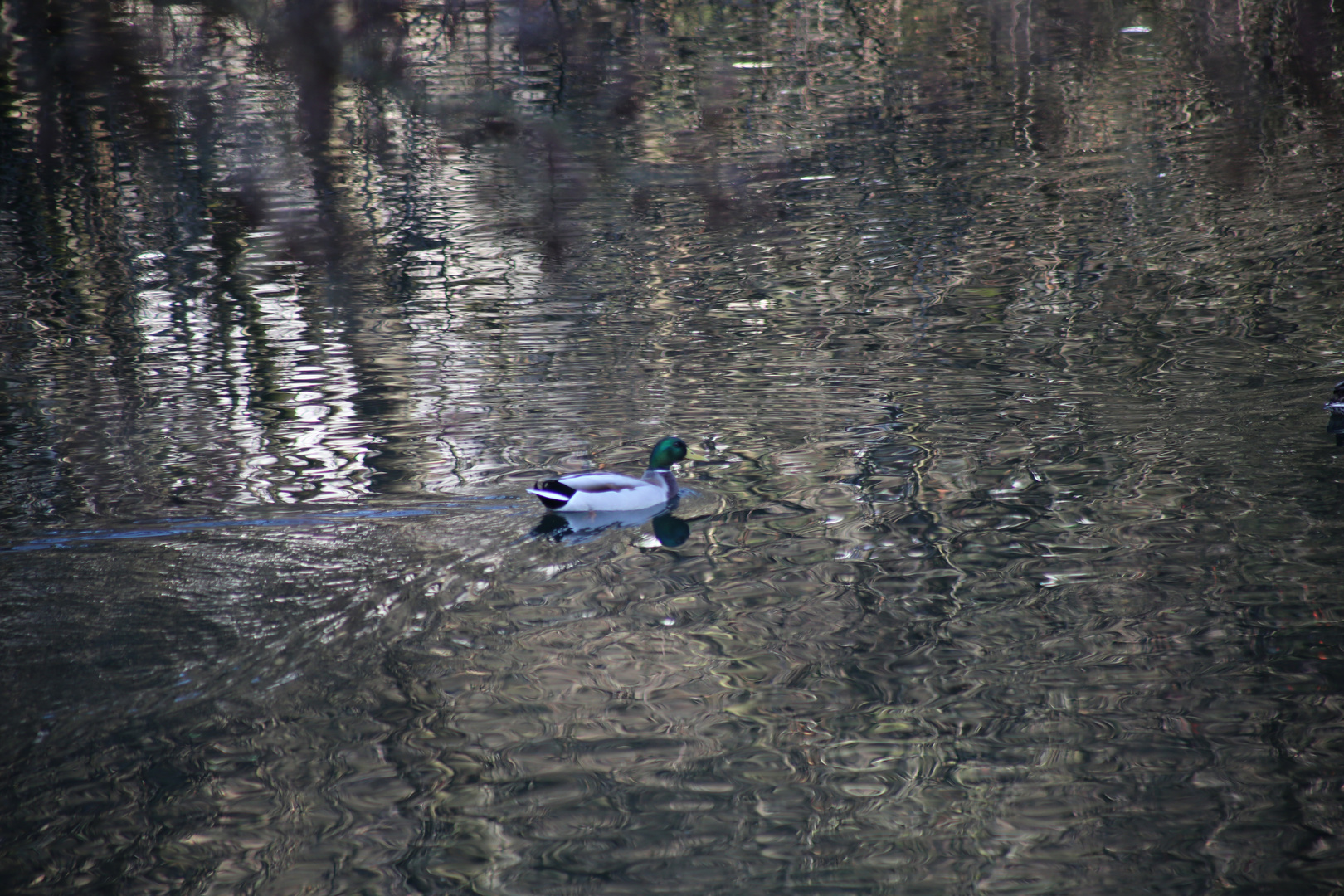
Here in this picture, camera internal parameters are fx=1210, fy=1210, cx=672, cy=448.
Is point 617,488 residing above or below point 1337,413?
below

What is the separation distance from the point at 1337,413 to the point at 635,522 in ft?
13.9

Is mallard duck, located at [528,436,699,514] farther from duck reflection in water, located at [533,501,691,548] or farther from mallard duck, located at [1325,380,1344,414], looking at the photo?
mallard duck, located at [1325,380,1344,414]

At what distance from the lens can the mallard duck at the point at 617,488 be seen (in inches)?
248

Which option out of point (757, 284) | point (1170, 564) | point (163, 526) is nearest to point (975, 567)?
point (1170, 564)

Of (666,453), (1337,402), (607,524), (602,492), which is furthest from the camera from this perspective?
(1337,402)

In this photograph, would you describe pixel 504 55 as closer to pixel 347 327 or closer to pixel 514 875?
pixel 514 875

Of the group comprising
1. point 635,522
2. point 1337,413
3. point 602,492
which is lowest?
point 635,522

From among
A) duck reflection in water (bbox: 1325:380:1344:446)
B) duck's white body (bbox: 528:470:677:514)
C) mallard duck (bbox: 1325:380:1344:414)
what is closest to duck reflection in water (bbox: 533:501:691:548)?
duck's white body (bbox: 528:470:677:514)

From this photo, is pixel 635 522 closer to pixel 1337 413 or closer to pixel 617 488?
pixel 617 488

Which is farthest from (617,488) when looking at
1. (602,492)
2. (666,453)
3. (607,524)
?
(666,453)

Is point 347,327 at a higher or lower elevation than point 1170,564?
higher

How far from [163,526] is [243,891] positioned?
3013mm

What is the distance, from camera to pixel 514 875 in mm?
3715

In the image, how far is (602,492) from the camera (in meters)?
6.50
